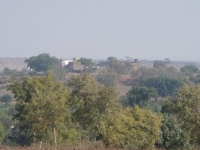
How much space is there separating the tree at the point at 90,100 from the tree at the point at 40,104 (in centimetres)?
70

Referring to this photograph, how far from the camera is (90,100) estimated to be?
2084cm

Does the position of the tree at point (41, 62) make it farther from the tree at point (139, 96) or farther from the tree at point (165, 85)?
the tree at point (139, 96)

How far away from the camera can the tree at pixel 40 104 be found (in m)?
20.2

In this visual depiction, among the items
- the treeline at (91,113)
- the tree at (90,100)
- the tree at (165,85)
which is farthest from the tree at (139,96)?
the tree at (90,100)

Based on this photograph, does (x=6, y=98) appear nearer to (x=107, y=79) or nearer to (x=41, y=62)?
(x=107, y=79)

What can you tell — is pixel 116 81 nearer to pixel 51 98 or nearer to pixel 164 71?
pixel 164 71

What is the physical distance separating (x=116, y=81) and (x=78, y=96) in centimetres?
7653

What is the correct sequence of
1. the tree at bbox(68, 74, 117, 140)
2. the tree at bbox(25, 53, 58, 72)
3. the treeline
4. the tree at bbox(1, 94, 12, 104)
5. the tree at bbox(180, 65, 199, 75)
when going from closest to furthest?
the treeline
the tree at bbox(68, 74, 117, 140)
the tree at bbox(1, 94, 12, 104)
the tree at bbox(180, 65, 199, 75)
the tree at bbox(25, 53, 58, 72)

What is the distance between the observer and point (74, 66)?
113 meters

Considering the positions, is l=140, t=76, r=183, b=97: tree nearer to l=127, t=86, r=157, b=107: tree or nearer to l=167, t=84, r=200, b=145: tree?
l=127, t=86, r=157, b=107: tree

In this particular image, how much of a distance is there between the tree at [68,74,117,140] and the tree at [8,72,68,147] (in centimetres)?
70

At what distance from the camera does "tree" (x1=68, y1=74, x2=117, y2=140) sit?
20.6 metres

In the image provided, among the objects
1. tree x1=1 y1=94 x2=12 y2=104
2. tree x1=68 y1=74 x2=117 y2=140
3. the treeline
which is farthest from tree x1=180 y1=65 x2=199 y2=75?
tree x1=68 y1=74 x2=117 y2=140

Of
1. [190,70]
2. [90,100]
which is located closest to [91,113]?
[90,100]
